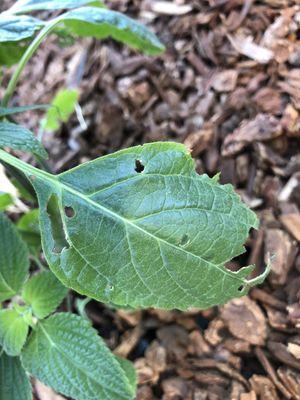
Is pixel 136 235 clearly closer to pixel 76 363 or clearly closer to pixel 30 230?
pixel 76 363

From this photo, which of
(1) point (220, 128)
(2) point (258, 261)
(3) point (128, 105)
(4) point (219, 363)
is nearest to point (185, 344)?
(4) point (219, 363)

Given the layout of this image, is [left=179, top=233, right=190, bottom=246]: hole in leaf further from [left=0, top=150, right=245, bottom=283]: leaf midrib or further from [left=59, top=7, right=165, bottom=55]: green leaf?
[left=59, top=7, right=165, bottom=55]: green leaf

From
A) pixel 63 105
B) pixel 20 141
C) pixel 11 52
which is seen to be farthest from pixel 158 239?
pixel 63 105

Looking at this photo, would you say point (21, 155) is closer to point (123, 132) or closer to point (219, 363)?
Result: point (123, 132)

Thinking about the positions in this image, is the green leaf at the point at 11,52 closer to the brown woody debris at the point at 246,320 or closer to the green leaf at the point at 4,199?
the green leaf at the point at 4,199

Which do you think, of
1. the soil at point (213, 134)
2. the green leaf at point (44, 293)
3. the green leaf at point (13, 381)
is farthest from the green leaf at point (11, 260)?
the soil at point (213, 134)

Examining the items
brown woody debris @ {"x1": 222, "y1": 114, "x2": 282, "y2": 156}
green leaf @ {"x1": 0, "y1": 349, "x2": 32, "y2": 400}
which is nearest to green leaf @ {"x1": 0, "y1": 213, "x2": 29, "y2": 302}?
green leaf @ {"x1": 0, "y1": 349, "x2": 32, "y2": 400}
